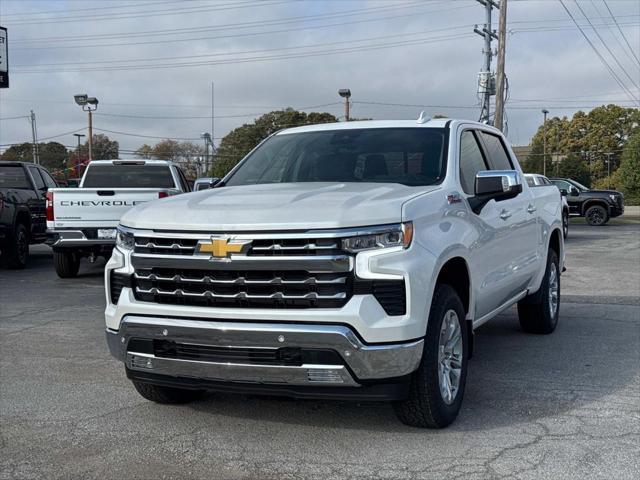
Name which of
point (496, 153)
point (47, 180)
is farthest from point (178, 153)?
point (496, 153)

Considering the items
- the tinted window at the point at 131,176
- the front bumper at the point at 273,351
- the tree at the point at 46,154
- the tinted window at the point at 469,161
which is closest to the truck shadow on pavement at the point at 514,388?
the front bumper at the point at 273,351

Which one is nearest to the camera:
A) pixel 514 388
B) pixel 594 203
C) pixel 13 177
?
pixel 514 388

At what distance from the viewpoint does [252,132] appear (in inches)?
2864

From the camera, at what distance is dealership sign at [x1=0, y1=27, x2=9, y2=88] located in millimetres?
→ 22547

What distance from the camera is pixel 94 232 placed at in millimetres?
11578

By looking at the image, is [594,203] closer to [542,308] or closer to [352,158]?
[542,308]

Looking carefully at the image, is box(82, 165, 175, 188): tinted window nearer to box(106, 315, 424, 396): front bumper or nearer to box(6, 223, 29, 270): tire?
box(6, 223, 29, 270): tire

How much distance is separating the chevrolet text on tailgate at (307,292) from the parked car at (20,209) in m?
9.58

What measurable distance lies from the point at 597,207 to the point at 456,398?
2776 centimetres

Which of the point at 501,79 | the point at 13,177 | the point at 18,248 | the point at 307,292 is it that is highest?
the point at 501,79

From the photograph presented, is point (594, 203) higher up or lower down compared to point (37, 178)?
lower down

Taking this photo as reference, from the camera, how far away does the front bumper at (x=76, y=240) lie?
1155 centimetres

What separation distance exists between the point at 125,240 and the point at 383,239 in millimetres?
1620

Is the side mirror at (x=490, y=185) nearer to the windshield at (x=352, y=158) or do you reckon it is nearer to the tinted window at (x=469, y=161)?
the tinted window at (x=469, y=161)
